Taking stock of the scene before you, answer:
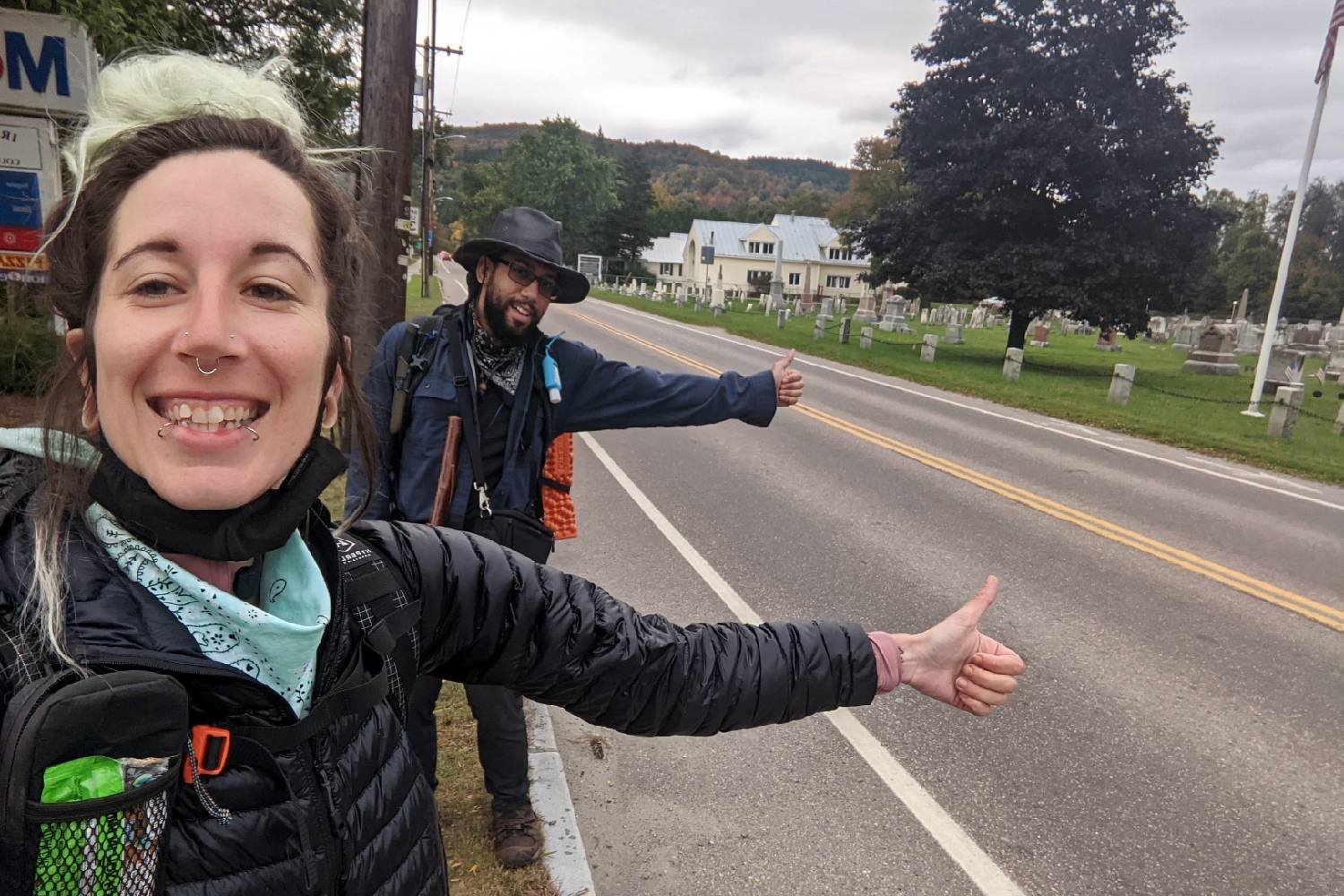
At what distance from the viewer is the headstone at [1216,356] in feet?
74.7

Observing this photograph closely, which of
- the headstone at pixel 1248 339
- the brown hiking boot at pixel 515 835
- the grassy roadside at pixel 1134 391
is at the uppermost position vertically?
the headstone at pixel 1248 339

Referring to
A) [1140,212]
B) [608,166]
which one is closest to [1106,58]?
[1140,212]

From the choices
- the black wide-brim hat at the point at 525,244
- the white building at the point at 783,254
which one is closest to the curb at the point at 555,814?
the black wide-brim hat at the point at 525,244

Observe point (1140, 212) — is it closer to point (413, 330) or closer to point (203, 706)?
point (413, 330)

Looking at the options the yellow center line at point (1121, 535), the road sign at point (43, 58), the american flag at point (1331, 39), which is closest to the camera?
the road sign at point (43, 58)

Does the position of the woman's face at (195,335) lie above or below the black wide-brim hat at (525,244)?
below

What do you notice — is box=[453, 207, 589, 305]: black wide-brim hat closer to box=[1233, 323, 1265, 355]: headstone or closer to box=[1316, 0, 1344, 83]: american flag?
box=[1316, 0, 1344, 83]: american flag

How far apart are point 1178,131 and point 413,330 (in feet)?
84.8

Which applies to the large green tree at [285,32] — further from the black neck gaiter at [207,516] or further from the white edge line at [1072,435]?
the white edge line at [1072,435]

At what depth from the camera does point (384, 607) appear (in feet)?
4.29

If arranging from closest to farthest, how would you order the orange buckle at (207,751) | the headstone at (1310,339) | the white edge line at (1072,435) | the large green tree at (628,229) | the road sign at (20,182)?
the orange buckle at (207,751) → the road sign at (20,182) → the white edge line at (1072,435) → the headstone at (1310,339) → the large green tree at (628,229)

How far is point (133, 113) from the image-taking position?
1.13 m

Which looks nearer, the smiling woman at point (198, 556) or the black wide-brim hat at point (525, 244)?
the smiling woman at point (198, 556)

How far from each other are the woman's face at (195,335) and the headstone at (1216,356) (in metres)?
26.9
